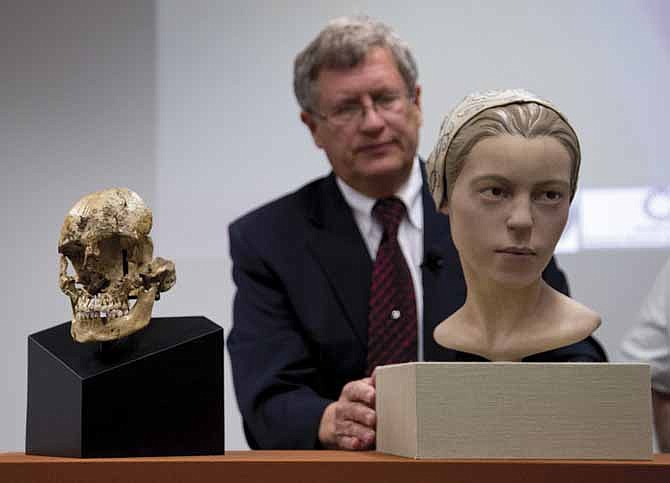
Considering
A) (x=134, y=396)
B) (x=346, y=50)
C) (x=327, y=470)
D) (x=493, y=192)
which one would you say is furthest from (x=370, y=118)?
(x=327, y=470)

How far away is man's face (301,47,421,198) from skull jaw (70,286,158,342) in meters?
1.05

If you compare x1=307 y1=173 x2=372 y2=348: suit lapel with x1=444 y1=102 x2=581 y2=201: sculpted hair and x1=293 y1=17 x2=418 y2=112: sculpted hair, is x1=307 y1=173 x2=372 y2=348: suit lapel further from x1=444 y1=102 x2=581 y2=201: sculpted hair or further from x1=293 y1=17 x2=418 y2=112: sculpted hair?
x1=444 y1=102 x2=581 y2=201: sculpted hair

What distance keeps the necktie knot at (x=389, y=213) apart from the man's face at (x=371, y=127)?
50 millimetres

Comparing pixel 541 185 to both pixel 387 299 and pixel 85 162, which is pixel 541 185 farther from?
pixel 85 162

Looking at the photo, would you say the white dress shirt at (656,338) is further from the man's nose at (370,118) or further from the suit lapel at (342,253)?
the man's nose at (370,118)

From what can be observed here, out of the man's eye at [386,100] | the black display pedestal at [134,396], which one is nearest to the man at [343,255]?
the man's eye at [386,100]

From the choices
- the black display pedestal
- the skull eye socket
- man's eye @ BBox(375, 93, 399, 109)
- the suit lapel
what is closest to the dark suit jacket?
the suit lapel

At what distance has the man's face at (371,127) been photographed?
2.80 meters

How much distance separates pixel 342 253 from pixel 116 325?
1026 mm

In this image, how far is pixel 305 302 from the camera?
2727 mm

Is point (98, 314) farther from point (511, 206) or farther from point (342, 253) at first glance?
point (342, 253)

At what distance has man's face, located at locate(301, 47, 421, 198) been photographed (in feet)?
9.19

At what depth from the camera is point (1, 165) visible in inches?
145

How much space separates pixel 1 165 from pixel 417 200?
165 centimetres
